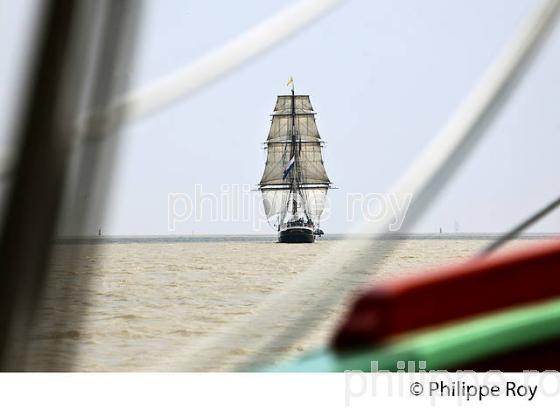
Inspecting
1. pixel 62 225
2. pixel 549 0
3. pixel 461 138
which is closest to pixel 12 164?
pixel 62 225

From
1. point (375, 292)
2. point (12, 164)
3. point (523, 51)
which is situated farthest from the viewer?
point (523, 51)

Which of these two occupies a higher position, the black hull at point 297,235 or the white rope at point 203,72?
the black hull at point 297,235

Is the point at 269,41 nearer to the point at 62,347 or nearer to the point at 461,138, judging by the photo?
the point at 461,138

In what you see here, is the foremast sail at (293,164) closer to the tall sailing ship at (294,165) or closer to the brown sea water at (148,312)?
the tall sailing ship at (294,165)

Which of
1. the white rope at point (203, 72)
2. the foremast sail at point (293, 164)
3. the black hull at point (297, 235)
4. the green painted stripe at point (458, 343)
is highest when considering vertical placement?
the foremast sail at point (293, 164)

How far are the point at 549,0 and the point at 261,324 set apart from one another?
18.7 inches

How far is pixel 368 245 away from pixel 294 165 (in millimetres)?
28770

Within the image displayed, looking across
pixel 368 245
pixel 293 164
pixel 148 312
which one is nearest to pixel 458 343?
pixel 368 245

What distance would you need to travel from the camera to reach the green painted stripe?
718 mm

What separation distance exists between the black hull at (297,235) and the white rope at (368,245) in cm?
2986

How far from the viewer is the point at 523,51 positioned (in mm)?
857

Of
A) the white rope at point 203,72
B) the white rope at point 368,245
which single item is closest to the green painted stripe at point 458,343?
the white rope at point 368,245

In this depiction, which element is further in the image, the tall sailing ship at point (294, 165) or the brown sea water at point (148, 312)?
the tall sailing ship at point (294, 165)

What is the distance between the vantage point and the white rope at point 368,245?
750mm
